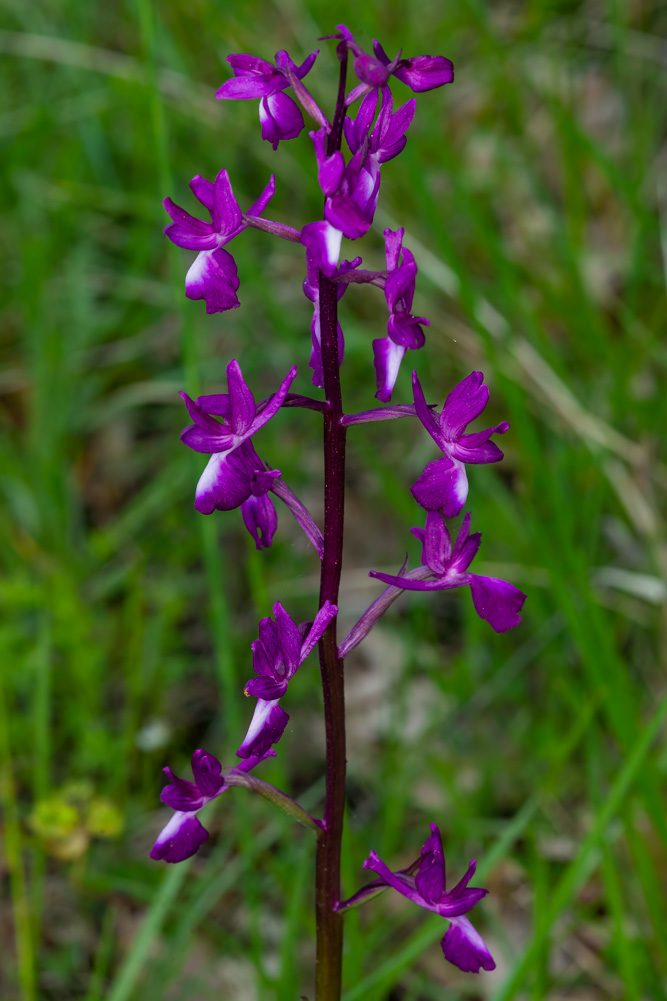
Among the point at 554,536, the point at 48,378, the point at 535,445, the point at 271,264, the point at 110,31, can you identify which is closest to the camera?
the point at 535,445

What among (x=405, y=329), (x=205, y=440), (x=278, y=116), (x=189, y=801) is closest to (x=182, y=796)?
(x=189, y=801)

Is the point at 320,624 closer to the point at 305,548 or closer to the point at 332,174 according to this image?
the point at 332,174

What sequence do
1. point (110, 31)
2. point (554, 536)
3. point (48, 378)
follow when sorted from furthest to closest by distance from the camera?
point (110, 31) < point (48, 378) < point (554, 536)

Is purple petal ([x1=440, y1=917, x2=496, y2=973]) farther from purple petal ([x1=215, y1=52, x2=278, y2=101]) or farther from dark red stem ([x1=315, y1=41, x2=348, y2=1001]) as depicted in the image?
purple petal ([x1=215, y1=52, x2=278, y2=101])

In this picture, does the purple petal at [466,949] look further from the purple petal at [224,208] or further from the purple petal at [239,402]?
the purple petal at [224,208]

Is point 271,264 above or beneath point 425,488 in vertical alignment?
beneath

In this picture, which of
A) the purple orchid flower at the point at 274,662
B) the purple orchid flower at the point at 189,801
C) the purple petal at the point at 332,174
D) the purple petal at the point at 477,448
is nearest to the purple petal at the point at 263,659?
the purple orchid flower at the point at 274,662

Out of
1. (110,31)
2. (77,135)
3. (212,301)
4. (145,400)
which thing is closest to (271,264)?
(145,400)

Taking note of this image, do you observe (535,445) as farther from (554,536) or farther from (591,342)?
(591,342)
